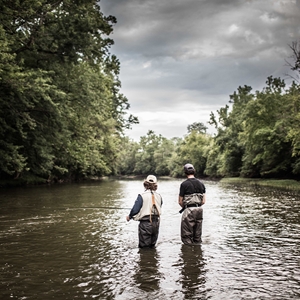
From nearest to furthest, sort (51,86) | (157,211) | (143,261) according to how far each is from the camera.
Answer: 1. (143,261)
2. (157,211)
3. (51,86)

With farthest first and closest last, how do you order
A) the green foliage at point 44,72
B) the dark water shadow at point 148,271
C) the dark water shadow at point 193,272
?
the green foliage at point 44,72 < the dark water shadow at point 148,271 < the dark water shadow at point 193,272

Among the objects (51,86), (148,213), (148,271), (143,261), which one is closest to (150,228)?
(148,213)

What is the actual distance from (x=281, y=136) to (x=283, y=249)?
113ft

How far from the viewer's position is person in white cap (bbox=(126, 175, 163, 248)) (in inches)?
314

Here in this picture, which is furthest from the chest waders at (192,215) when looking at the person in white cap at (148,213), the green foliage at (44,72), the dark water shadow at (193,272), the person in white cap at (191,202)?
the green foliage at (44,72)

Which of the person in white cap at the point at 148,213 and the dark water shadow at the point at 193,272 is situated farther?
the person in white cap at the point at 148,213

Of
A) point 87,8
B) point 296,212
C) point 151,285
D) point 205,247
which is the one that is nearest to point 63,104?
point 87,8

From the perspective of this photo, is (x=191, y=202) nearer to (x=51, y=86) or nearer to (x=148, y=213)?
(x=148, y=213)

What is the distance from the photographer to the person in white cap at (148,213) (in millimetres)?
7977

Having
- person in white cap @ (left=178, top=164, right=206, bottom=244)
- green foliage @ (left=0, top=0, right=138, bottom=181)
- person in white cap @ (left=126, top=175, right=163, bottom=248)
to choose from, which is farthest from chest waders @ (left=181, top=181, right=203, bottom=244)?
green foliage @ (left=0, top=0, right=138, bottom=181)

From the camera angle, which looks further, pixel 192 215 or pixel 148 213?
pixel 192 215

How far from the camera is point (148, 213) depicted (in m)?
7.96

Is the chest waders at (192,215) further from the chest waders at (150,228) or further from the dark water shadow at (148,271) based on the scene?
the dark water shadow at (148,271)

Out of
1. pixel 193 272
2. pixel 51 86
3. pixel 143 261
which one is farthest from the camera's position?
pixel 51 86
